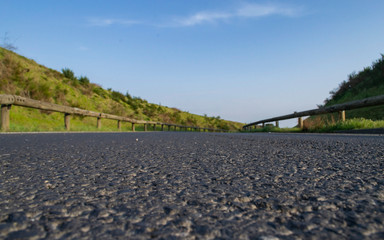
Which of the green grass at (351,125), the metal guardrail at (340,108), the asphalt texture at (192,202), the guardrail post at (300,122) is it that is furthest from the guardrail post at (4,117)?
the guardrail post at (300,122)

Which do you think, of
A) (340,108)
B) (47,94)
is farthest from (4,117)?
(340,108)

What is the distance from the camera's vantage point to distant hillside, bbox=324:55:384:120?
11.7 metres

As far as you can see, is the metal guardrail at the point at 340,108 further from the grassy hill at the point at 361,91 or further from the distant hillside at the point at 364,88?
the distant hillside at the point at 364,88

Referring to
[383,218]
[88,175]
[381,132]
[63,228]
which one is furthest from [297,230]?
[381,132]

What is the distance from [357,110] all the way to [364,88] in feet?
13.8

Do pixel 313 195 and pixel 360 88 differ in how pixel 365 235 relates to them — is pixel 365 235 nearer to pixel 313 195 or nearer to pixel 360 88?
pixel 313 195

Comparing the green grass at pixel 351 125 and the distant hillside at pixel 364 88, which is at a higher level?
the distant hillside at pixel 364 88

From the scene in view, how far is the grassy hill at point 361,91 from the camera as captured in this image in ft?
35.5

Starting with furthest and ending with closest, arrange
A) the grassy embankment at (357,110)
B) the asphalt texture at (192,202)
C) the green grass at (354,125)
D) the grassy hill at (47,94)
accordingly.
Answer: the grassy hill at (47,94), the grassy embankment at (357,110), the green grass at (354,125), the asphalt texture at (192,202)

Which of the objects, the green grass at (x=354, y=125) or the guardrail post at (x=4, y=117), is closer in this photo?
the guardrail post at (x=4, y=117)

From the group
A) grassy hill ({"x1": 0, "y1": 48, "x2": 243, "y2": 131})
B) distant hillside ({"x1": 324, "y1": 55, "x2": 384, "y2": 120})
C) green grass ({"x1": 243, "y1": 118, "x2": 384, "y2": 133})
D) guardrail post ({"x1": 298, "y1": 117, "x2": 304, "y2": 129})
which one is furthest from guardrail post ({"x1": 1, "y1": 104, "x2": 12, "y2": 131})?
distant hillside ({"x1": 324, "y1": 55, "x2": 384, "y2": 120})

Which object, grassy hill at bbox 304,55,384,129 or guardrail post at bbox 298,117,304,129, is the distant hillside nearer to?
grassy hill at bbox 304,55,384,129

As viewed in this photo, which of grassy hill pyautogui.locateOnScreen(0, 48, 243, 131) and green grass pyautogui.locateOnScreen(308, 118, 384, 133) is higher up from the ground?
grassy hill pyautogui.locateOnScreen(0, 48, 243, 131)

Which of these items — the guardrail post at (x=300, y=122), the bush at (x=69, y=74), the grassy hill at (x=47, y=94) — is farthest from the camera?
the bush at (x=69, y=74)
